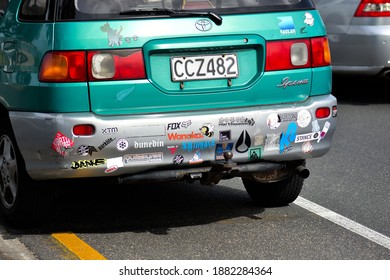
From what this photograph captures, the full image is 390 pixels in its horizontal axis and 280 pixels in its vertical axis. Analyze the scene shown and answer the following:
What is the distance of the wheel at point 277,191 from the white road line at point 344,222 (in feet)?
0.46

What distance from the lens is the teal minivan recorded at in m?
6.26

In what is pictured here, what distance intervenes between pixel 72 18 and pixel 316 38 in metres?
1.48

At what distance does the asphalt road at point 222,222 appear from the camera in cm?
638

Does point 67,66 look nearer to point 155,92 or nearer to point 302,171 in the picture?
point 155,92

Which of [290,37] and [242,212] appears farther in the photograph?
[242,212]

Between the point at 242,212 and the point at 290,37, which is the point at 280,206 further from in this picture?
the point at 290,37

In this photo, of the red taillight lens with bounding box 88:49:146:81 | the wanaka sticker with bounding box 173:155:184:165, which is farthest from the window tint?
the wanaka sticker with bounding box 173:155:184:165

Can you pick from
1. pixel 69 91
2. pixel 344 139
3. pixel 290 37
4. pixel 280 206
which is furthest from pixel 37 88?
pixel 344 139

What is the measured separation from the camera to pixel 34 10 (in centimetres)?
656

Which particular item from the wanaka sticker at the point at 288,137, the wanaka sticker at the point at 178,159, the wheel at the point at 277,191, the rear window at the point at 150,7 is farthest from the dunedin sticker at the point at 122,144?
the wheel at the point at 277,191

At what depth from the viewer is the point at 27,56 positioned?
21.3 ft

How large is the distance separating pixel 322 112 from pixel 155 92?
1.08 meters
